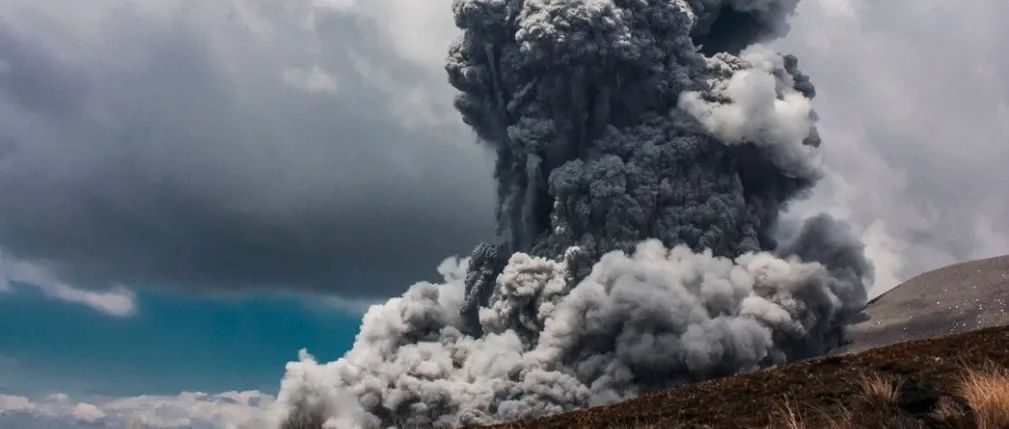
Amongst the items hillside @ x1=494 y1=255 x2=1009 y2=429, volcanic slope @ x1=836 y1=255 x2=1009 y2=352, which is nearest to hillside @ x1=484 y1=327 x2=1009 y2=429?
hillside @ x1=494 y1=255 x2=1009 y2=429

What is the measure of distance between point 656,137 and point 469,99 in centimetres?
2389

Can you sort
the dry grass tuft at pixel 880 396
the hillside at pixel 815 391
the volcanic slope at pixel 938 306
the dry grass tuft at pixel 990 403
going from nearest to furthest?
1. the dry grass tuft at pixel 990 403
2. the dry grass tuft at pixel 880 396
3. the hillside at pixel 815 391
4. the volcanic slope at pixel 938 306

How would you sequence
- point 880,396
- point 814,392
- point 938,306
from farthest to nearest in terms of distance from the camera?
point 938,306 → point 814,392 → point 880,396

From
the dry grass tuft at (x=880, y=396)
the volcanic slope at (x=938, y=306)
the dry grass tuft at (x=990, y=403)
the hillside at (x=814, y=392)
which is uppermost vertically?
the volcanic slope at (x=938, y=306)

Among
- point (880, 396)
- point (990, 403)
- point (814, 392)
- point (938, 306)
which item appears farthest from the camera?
point (938, 306)

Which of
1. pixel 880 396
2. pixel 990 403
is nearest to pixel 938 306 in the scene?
pixel 880 396

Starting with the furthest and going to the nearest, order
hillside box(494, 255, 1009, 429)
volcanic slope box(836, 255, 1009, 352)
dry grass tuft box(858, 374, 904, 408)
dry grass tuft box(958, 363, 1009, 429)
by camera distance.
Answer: volcanic slope box(836, 255, 1009, 352), hillside box(494, 255, 1009, 429), dry grass tuft box(858, 374, 904, 408), dry grass tuft box(958, 363, 1009, 429)

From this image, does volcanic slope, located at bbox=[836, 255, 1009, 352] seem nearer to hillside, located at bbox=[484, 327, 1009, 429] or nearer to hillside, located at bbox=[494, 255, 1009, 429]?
hillside, located at bbox=[494, 255, 1009, 429]

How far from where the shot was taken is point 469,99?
102250mm

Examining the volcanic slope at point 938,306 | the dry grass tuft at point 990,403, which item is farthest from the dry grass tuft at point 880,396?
the volcanic slope at point 938,306

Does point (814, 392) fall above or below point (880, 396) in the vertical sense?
above

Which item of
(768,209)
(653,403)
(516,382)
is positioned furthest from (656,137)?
(653,403)

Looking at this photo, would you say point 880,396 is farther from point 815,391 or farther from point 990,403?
point 815,391

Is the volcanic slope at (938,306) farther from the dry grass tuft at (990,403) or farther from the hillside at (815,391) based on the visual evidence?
the dry grass tuft at (990,403)
